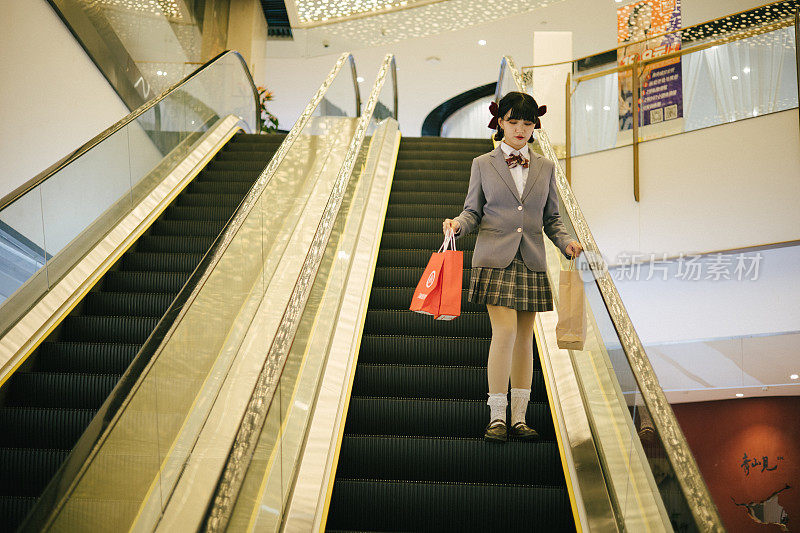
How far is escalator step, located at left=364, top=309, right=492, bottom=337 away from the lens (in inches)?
194

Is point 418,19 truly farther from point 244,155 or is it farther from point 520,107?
point 520,107

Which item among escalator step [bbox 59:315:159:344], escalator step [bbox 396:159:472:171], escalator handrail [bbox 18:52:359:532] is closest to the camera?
escalator handrail [bbox 18:52:359:532]

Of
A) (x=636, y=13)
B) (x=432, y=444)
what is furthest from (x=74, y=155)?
(x=636, y=13)

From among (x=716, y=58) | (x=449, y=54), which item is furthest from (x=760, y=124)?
(x=449, y=54)

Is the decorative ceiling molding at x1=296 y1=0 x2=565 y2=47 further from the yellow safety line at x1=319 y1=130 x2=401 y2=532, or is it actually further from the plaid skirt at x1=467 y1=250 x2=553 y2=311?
the plaid skirt at x1=467 y1=250 x2=553 y2=311

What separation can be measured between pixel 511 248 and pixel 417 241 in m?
2.71

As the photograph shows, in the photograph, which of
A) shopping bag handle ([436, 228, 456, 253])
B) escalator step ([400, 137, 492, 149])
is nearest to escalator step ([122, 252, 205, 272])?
shopping bag handle ([436, 228, 456, 253])

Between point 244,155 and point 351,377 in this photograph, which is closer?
point 351,377

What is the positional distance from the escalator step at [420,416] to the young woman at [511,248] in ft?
0.60

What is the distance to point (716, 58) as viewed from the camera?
9445mm

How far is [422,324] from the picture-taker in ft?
16.4

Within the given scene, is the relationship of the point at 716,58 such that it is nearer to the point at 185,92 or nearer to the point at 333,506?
the point at 185,92

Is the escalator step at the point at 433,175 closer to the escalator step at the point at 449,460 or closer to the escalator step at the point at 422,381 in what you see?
the escalator step at the point at 422,381

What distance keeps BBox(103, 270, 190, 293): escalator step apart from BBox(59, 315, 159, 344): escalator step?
0.59 m
